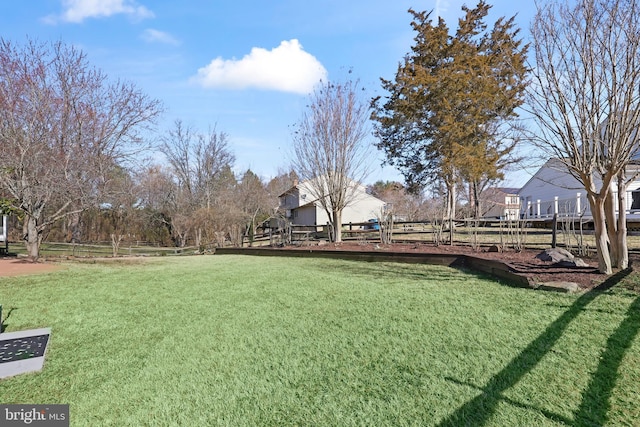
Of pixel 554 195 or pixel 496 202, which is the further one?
pixel 496 202

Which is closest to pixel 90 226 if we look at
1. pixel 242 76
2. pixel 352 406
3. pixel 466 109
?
pixel 242 76

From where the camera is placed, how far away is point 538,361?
2.78 metres

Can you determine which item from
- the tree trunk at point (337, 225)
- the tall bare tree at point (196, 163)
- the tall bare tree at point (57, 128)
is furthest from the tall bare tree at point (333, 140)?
the tall bare tree at point (196, 163)

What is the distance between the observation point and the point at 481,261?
6.71m

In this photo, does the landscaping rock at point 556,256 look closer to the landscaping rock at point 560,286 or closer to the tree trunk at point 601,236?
the tree trunk at point 601,236

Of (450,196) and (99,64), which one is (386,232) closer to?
(450,196)

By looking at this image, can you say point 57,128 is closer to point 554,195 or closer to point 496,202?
point 554,195

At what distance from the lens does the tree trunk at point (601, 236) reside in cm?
514

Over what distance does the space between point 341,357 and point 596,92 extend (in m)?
5.30

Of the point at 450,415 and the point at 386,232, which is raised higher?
the point at 386,232

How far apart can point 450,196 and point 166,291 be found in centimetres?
1487

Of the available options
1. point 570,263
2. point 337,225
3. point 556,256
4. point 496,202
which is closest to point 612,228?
point 570,263

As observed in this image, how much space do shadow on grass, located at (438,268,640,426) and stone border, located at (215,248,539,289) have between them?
5.03 feet

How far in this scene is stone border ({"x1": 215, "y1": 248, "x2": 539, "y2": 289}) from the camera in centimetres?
542
